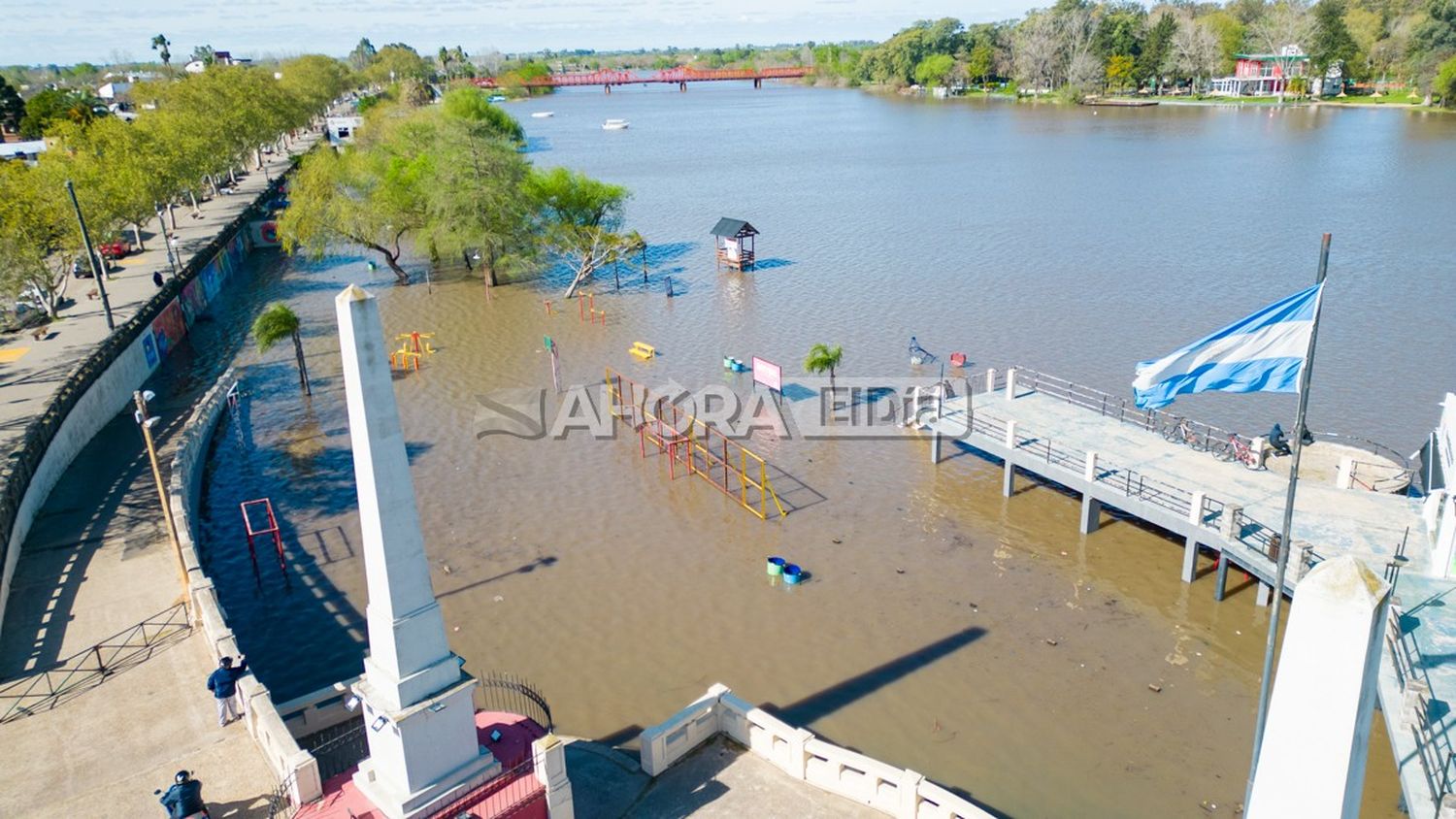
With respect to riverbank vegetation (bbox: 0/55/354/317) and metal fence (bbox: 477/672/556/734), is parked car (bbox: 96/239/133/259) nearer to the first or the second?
riverbank vegetation (bbox: 0/55/354/317)

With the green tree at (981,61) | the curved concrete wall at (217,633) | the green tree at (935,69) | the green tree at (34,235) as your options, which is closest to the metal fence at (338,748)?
the curved concrete wall at (217,633)

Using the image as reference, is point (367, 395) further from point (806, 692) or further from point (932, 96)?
point (932, 96)

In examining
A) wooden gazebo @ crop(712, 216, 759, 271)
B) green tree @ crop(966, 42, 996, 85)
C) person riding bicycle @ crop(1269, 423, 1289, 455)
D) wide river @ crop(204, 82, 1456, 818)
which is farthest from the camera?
green tree @ crop(966, 42, 996, 85)

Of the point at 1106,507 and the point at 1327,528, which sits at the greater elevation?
the point at 1327,528

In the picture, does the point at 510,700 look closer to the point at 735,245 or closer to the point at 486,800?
the point at 486,800

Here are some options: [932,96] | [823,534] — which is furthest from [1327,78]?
[823,534]

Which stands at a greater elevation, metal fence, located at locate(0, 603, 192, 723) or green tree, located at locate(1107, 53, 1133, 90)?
green tree, located at locate(1107, 53, 1133, 90)

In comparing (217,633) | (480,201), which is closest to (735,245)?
(480,201)

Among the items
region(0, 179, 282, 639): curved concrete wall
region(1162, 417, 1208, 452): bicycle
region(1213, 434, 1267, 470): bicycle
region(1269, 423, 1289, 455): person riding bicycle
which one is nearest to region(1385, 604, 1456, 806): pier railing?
region(1213, 434, 1267, 470): bicycle

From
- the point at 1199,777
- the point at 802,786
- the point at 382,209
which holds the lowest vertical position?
the point at 1199,777
